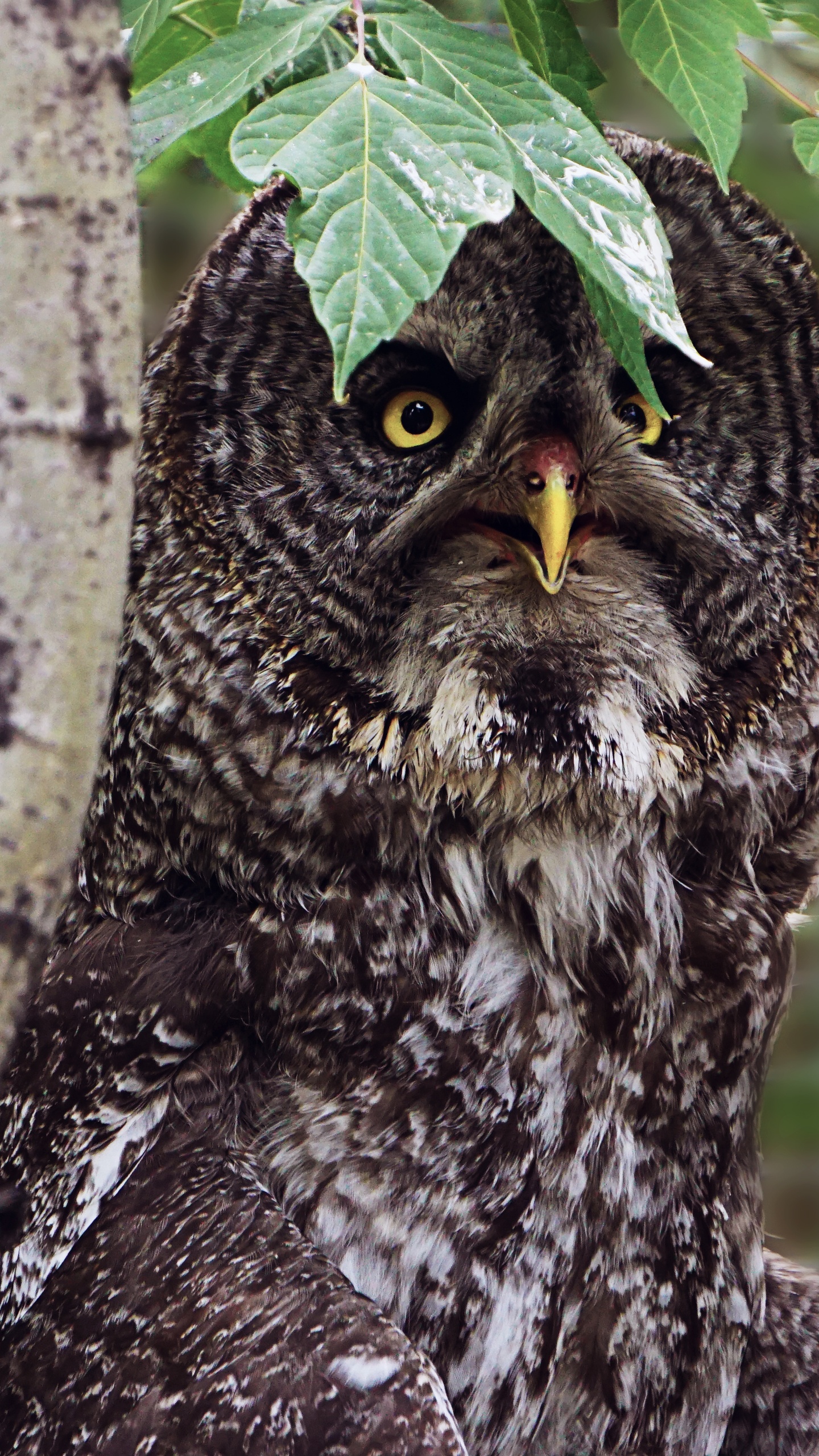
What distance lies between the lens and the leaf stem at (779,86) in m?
1.34

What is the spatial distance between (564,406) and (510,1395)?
0.97 metres

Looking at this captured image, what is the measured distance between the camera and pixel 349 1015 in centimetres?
141

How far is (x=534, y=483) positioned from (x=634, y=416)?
0.15 m

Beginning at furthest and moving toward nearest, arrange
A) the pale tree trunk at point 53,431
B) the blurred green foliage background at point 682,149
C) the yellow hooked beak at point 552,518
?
1. the blurred green foliage background at point 682,149
2. the yellow hooked beak at point 552,518
3. the pale tree trunk at point 53,431

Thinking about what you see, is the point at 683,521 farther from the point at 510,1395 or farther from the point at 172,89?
the point at 510,1395

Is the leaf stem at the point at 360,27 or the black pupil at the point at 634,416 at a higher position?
the leaf stem at the point at 360,27

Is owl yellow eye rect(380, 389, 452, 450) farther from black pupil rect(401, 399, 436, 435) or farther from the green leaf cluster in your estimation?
the green leaf cluster

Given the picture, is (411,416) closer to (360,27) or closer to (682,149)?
(360,27)

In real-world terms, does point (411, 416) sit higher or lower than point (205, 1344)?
higher

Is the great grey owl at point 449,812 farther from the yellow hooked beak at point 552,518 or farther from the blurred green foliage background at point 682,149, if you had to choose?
the blurred green foliage background at point 682,149

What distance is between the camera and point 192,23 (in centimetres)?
135

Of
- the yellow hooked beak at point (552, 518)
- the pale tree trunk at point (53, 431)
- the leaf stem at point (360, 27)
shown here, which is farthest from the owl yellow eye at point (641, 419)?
the pale tree trunk at point (53, 431)

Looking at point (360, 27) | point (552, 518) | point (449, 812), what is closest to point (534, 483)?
point (552, 518)

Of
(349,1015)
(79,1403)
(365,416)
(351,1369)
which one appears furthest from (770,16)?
(79,1403)
